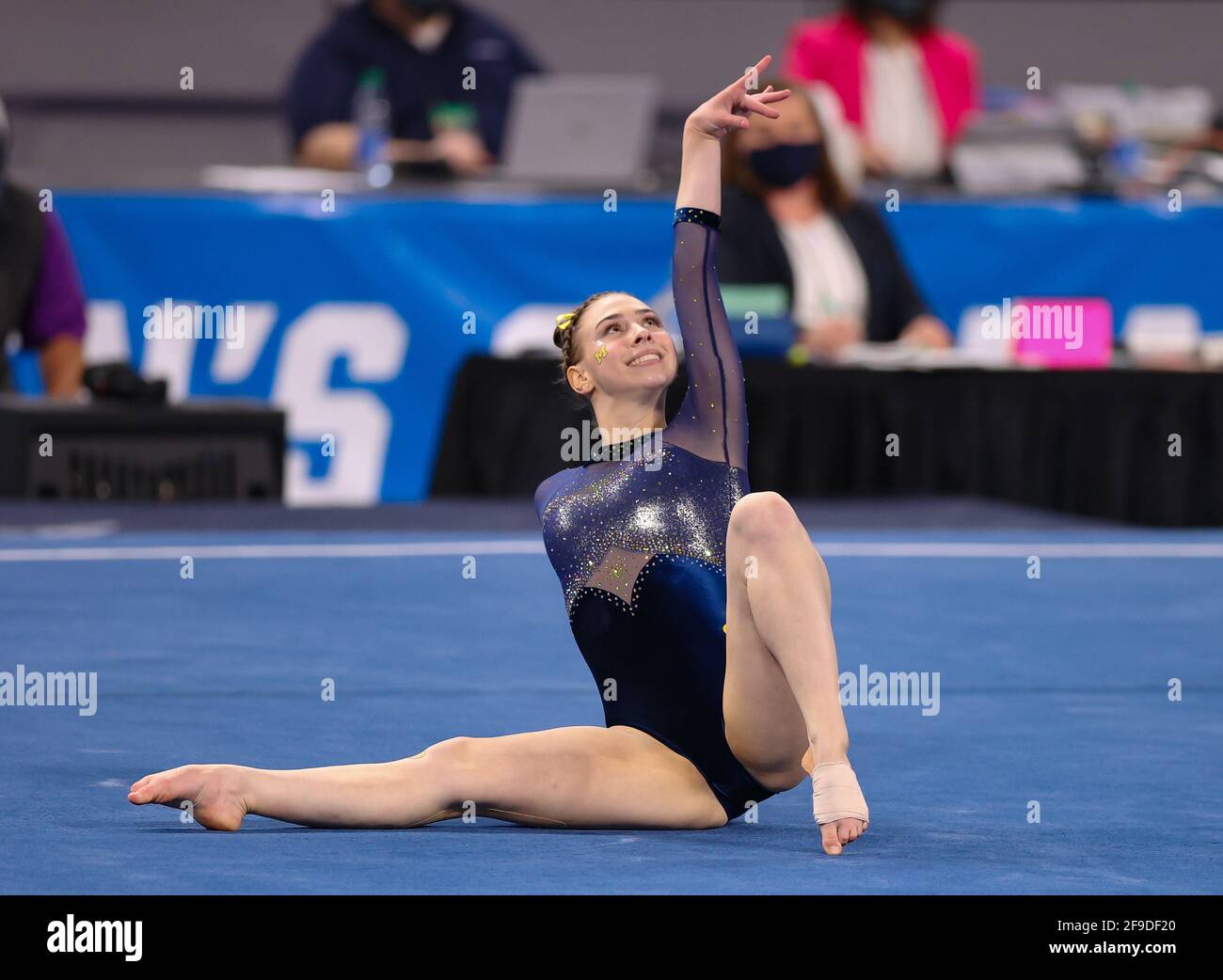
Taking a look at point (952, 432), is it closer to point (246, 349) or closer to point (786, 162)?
point (786, 162)

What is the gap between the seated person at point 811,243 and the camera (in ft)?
23.0

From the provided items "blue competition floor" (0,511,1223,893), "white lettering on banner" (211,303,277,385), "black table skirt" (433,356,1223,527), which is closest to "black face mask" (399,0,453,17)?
"white lettering on banner" (211,303,277,385)

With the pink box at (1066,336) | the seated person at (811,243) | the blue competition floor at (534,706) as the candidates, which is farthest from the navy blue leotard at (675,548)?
the seated person at (811,243)

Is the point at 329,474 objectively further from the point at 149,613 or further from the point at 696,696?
the point at 696,696

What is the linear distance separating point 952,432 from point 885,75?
2414mm

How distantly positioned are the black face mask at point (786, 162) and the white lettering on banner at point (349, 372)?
143 cm

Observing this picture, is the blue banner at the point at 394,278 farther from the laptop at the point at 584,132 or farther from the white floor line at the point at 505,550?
the white floor line at the point at 505,550

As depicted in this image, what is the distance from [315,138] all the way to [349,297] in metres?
1.04

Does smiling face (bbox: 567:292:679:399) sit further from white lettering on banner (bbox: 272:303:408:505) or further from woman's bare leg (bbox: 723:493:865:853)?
white lettering on banner (bbox: 272:303:408:505)

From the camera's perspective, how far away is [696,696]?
9.45 ft

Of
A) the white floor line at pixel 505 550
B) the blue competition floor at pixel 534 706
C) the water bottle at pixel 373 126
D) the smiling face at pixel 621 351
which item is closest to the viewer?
the blue competition floor at pixel 534 706

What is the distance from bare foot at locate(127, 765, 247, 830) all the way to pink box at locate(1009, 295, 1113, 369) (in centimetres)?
436

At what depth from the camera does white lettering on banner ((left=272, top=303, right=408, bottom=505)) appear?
7.43 m

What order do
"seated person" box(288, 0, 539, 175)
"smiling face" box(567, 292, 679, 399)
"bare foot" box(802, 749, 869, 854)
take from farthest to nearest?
"seated person" box(288, 0, 539, 175) < "smiling face" box(567, 292, 679, 399) < "bare foot" box(802, 749, 869, 854)
